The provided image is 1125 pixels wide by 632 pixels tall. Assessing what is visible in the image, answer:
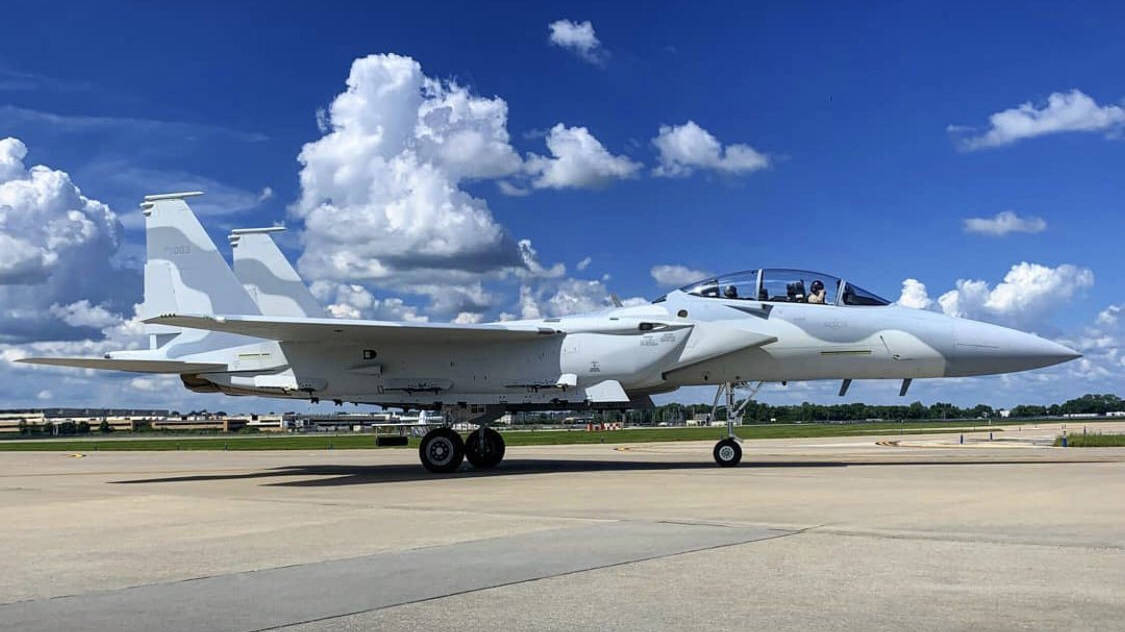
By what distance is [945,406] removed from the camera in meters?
154

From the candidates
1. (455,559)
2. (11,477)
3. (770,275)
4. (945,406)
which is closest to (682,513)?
(455,559)

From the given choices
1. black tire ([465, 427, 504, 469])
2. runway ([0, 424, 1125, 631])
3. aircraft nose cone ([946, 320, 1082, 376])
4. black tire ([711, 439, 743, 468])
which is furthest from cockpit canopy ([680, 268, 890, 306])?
black tire ([465, 427, 504, 469])

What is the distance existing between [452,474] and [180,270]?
7.25 m

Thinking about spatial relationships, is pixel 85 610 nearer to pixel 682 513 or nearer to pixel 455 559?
pixel 455 559

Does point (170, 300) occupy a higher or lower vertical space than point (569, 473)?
higher

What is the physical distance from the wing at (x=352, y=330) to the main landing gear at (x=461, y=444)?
5.01 ft

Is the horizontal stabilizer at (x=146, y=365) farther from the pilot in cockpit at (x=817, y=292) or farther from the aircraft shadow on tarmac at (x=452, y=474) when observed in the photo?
the pilot in cockpit at (x=817, y=292)

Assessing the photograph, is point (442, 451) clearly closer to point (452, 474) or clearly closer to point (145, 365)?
point (452, 474)

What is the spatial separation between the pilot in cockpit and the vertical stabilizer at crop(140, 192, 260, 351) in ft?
37.4

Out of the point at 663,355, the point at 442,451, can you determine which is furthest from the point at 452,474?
the point at 663,355

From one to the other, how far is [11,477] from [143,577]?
50.6ft

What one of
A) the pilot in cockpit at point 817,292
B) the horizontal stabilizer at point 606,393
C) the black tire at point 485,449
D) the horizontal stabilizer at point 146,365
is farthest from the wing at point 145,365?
the pilot in cockpit at point 817,292

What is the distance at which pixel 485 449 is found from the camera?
18828 mm

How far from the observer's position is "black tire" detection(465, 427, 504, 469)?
18.8 meters
